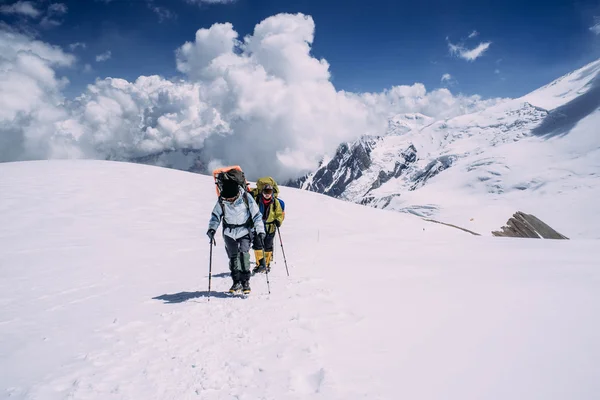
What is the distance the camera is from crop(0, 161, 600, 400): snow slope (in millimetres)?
3844

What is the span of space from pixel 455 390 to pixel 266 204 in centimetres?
763

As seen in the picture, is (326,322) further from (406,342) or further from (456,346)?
(456,346)

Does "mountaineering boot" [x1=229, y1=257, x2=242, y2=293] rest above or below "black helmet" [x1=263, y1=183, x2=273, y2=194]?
below

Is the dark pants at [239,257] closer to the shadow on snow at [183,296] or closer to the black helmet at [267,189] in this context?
the shadow on snow at [183,296]

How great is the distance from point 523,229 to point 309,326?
6850cm

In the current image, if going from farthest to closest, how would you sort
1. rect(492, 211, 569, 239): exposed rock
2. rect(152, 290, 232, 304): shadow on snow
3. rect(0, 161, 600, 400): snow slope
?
rect(492, 211, 569, 239): exposed rock, rect(152, 290, 232, 304): shadow on snow, rect(0, 161, 600, 400): snow slope

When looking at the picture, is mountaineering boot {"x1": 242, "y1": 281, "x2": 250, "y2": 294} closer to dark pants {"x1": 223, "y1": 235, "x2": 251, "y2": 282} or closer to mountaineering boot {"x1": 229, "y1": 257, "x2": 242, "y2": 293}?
dark pants {"x1": 223, "y1": 235, "x2": 251, "y2": 282}

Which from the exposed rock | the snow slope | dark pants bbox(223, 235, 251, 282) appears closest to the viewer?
the snow slope

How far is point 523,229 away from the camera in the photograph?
196ft

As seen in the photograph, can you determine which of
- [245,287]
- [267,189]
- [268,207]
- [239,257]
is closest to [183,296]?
[245,287]

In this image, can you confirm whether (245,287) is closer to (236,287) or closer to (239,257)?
(236,287)

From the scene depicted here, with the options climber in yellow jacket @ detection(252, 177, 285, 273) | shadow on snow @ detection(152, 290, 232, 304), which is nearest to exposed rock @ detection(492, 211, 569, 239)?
climber in yellow jacket @ detection(252, 177, 285, 273)

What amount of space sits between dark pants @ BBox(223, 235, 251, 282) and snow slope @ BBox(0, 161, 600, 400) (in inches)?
24.5

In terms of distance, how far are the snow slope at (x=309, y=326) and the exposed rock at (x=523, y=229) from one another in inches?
2011
